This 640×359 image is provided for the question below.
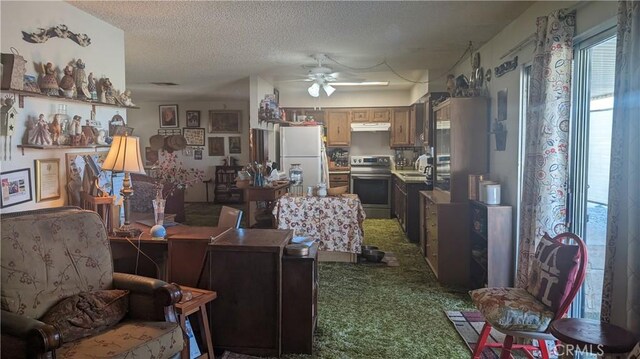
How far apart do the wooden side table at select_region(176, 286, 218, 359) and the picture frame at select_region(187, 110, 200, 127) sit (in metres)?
8.04

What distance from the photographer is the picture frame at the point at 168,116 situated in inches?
405

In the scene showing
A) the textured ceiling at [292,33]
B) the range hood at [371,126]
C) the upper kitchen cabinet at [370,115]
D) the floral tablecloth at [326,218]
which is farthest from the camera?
the upper kitchen cabinet at [370,115]

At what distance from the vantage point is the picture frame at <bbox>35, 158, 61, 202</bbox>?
9.29 feet

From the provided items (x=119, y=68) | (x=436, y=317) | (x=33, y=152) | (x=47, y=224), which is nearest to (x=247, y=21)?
(x=119, y=68)

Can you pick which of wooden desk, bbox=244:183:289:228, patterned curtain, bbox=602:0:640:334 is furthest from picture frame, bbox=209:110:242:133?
patterned curtain, bbox=602:0:640:334

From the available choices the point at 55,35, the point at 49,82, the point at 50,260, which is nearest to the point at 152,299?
the point at 50,260

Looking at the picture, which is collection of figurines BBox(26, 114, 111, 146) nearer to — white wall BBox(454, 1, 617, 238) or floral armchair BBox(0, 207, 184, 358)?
floral armchair BBox(0, 207, 184, 358)

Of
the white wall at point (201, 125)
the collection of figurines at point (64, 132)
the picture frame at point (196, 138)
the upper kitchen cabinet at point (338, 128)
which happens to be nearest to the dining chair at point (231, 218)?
the collection of figurines at point (64, 132)

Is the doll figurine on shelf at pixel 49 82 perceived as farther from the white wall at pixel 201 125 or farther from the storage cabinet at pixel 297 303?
the white wall at pixel 201 125

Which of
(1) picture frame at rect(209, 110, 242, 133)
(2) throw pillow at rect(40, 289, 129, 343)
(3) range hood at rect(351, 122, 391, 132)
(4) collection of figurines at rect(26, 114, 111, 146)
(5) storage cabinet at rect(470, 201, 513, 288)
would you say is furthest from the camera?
(1) picture frame at rect(209, 110, 242, 133)

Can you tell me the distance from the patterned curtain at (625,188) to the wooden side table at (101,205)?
310 centimetres

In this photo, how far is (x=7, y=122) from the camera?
2.56 meters

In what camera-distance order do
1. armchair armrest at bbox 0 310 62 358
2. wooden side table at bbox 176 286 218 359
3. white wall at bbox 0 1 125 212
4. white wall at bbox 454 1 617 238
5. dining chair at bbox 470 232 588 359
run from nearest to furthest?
armchair armrest at bbox 0 310 62 358 → dining chair at bbox 470 232 588 359 → wooden side table at bbox 176 286 218 359 → white wall at bbox 0 1 125 212 → white wall at bbox 454 1 617 238

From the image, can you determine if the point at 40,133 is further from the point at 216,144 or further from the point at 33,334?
the point at 216,144
